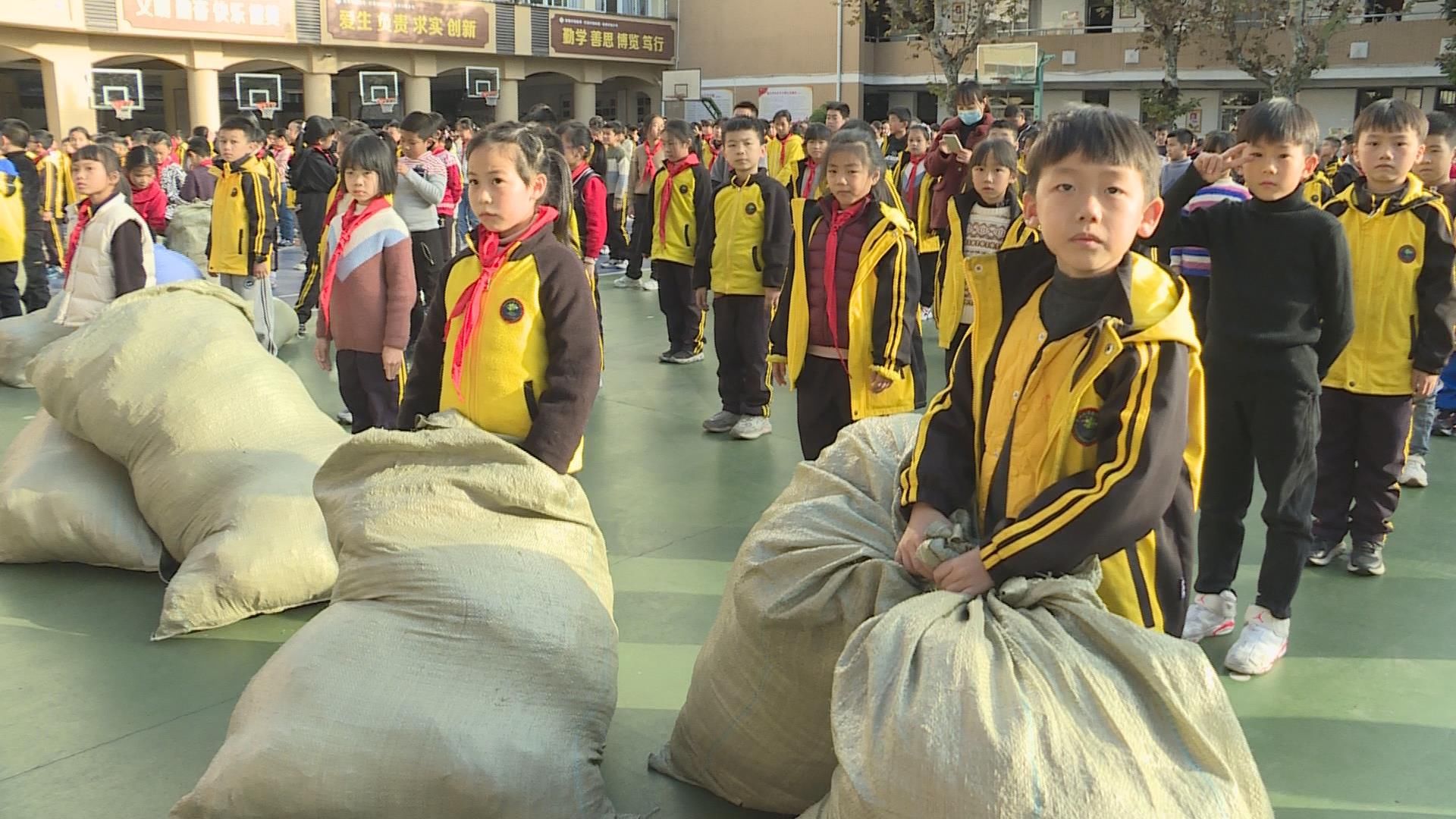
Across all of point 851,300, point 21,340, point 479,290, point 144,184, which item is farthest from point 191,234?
point 479,290

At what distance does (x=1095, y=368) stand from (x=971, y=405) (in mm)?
276

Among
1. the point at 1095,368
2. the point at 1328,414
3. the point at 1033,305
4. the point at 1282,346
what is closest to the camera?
the point at 1095,368

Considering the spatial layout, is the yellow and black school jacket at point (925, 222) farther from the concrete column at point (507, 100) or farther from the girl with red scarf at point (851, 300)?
the concrete column at point (507, 100)

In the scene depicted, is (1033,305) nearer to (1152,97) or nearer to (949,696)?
(949,696)

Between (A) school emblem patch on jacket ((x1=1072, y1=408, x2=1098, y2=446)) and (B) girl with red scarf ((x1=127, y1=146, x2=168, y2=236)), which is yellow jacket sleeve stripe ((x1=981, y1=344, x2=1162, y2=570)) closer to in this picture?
(A) school emblem patch on jacket ((x1=1072, y1=408, x2=1098, y2=446))

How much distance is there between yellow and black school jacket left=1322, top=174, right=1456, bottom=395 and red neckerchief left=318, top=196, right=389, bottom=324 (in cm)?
298

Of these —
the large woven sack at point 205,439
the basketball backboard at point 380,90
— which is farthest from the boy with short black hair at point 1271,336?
the basketball backboard at point 380,90

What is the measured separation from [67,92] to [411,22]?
6.49m

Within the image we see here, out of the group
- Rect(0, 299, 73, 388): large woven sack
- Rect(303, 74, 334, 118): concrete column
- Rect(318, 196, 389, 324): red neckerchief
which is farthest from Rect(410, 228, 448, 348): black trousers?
Rect(303, 74, 334, 118): concrete column

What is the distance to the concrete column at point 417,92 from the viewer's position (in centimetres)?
2364

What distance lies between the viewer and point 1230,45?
66.4 ft

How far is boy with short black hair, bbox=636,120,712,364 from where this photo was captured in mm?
6480

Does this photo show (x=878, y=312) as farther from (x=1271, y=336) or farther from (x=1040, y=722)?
(x=1040, y=722)

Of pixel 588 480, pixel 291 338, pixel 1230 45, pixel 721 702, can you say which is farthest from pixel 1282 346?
pixel 1230 45
